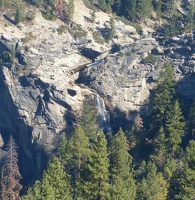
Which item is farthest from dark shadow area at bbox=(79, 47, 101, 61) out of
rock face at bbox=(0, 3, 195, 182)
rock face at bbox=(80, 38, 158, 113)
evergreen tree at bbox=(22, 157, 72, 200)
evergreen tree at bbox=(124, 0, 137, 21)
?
evergreen tree at bbox=(22, 157, 72, 200)

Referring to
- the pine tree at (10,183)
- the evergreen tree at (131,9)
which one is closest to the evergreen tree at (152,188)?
the pine tree at (10,183)

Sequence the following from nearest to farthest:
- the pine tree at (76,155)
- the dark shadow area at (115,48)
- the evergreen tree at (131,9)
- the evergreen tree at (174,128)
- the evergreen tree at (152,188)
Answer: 1. the evergreen tree at (152,188)
2. the pine tree at (76,155)
3. the evergreen tree at (174,128)
4. the dark shadow area at (115,48)
5. the evergreen tree at (131,9)

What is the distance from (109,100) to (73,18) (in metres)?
23.8

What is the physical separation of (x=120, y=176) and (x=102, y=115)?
4480 cm

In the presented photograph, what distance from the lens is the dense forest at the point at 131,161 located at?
208ft

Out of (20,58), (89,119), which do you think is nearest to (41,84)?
(20,58)

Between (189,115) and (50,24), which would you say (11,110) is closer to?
(50,24)

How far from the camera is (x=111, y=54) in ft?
383

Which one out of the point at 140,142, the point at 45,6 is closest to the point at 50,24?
the point at 45,6

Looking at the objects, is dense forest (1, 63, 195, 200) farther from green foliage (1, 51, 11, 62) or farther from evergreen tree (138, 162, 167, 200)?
green foliage (1, 51, 11, 62)

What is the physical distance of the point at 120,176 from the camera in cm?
6844

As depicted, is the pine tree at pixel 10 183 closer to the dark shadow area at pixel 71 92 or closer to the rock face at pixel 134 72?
the dark shadow area at pixel 71 92

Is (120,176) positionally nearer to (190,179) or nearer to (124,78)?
(190,179)

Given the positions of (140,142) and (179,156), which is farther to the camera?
(140,142)
